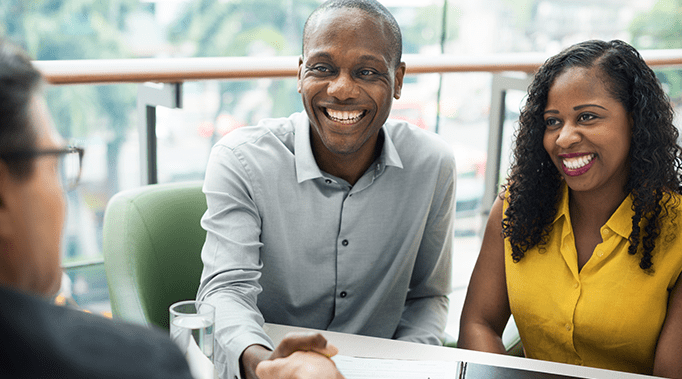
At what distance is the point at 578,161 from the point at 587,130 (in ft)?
0.24

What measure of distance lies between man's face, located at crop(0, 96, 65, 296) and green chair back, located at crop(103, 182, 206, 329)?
2.76ft

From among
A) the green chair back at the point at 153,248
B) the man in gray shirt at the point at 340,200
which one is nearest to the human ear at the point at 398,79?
the man in gray shirt at the point at 340,200

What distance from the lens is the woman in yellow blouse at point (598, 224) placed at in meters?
1.34

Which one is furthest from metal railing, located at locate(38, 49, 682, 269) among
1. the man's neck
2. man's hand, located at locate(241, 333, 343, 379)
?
man's hand, located at locate(241, 333, 343, 379)

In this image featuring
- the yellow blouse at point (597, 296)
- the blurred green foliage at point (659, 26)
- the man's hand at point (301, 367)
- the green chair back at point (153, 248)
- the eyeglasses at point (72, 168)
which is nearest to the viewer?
the eyeglasses at point (72, 168)

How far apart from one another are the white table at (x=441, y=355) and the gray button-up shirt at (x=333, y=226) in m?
0.30

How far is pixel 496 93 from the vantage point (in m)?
2.70

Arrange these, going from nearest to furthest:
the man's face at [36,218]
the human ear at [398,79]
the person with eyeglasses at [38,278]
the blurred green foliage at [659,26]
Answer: the person with eyeglasses at [38,278] < the man's face at [36,218] < the human ear at [398,79] < the blurred green foliage at [659,26]

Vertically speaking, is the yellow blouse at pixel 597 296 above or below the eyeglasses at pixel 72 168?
below

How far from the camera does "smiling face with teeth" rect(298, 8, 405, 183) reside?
4.83 ft

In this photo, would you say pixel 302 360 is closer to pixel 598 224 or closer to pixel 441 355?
pixel 441 355

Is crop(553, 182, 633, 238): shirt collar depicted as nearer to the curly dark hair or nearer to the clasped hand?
the curly dark hair

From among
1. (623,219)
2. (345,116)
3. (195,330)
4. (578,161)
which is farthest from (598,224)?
(195,330)

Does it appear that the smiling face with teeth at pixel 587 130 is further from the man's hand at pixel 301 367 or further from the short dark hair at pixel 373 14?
the man's hand at pixel 301 367
